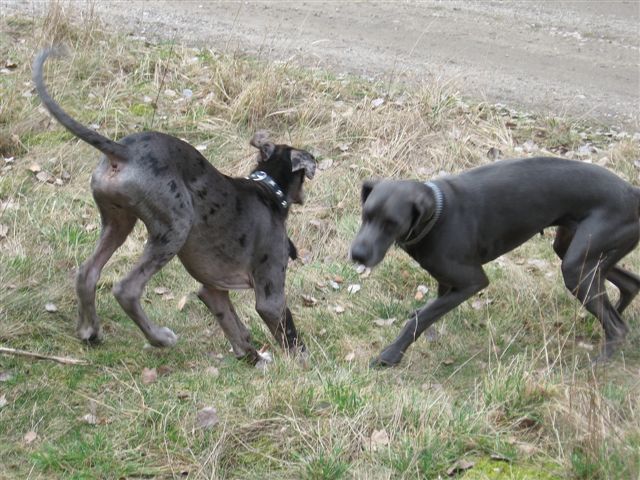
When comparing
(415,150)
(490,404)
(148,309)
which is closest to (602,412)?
(490,404)

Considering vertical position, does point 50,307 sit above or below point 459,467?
below

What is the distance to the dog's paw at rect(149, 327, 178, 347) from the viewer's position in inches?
255

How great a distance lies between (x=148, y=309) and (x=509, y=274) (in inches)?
108

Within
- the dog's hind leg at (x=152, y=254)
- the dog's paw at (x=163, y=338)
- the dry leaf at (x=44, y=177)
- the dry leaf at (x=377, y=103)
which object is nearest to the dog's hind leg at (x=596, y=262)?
the dog's hind leg at (x=152, y=254)

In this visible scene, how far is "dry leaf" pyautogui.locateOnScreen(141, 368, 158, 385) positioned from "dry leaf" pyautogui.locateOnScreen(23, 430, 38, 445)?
82 centimetres

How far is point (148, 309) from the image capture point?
7344 millimetres

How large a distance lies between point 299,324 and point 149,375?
4.62ft

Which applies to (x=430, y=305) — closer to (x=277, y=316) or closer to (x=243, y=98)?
(x=277, y=316)

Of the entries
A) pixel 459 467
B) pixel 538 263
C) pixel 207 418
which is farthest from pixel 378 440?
pixel 538 263

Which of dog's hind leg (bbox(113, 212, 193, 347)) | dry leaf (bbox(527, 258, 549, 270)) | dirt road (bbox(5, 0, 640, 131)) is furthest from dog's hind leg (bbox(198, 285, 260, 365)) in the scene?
dirt road (bbox(5, 0, 640, 131))

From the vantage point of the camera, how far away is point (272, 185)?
6996 mm

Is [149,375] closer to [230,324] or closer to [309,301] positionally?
[230,324]

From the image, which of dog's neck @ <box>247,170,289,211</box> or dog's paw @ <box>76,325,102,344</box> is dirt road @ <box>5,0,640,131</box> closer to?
dog's neck @ <box>247,170,289,211</box>

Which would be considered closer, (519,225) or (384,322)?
(519,225)
